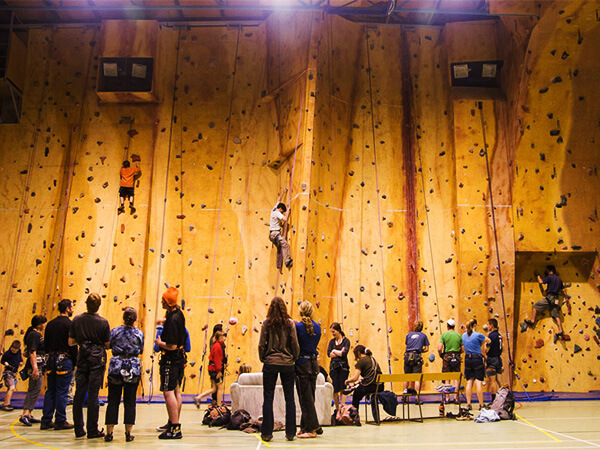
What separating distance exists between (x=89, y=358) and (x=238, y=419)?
173cm

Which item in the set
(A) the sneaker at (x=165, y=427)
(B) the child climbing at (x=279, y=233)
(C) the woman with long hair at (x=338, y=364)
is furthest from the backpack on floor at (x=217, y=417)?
(B) the child climbing at (x=279, y=233)

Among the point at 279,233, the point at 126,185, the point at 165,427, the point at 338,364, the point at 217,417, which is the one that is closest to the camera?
the point at 165,427

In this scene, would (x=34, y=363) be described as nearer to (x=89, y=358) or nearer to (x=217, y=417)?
(x=89, y=358)

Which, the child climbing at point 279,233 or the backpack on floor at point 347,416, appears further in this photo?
the child climbing at point 279,233

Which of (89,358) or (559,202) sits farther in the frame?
(559,202)

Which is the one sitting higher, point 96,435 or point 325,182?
point 325,182

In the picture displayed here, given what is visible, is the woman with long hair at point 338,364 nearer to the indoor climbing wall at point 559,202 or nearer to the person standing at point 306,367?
the person standing at point 306,367

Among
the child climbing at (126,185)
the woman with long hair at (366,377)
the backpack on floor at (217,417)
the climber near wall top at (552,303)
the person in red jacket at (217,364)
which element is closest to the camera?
the backpack on floor at (217,417)

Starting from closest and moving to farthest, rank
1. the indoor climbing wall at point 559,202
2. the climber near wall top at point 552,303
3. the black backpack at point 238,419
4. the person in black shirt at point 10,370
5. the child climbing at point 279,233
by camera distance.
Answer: the black backpack at point 238,419
the person in black shirt at point 10,370
the child climbing at point 279,233
the indoor climbing wall at point 559,202
the climber near wall top at point 552,303

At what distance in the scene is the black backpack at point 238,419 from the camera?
6.15m

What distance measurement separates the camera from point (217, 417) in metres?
6.38

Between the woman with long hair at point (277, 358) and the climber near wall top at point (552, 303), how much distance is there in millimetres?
6682

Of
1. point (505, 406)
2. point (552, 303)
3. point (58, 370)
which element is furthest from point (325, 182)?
point (58, 370)

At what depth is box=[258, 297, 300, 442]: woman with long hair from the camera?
536cm
